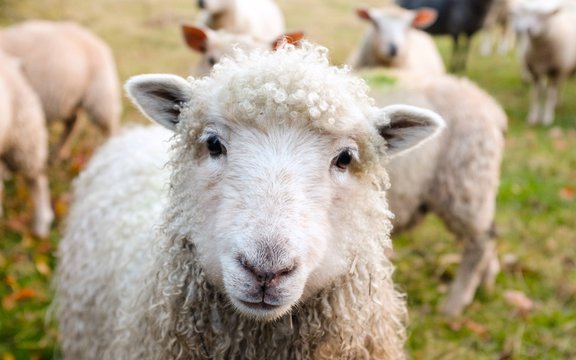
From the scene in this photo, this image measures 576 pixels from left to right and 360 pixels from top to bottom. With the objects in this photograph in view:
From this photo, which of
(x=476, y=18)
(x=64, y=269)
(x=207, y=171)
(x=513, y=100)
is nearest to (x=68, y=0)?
(x=476, y=18)

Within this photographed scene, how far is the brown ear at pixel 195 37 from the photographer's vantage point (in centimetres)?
445

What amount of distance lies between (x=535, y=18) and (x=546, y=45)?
456 millimetres

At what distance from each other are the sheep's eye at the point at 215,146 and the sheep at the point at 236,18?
A: 4175 mm

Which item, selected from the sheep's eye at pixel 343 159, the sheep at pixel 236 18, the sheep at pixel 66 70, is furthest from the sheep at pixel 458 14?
the sheep's eye at pixel 343 159

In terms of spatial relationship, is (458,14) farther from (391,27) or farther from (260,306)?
(260,306)

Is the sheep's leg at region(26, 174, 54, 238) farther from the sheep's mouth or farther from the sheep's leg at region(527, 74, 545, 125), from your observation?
the sheep's leg at region(527, 74, 545, 125)

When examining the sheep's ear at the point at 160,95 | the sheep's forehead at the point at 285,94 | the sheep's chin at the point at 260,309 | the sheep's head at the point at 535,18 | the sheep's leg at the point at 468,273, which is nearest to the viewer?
the sheep's chin at the point at 260,309

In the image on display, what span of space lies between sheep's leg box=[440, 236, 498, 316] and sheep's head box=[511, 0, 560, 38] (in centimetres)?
508

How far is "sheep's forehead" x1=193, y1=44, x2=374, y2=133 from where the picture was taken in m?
1.77

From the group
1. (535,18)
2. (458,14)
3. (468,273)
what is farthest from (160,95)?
(458,14)

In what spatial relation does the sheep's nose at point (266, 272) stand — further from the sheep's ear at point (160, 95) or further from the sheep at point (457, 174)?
the sheep at point (457, 174)

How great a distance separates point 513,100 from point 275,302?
902 cm

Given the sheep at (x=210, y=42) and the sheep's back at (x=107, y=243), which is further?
the sheep at (x=210, y=42)

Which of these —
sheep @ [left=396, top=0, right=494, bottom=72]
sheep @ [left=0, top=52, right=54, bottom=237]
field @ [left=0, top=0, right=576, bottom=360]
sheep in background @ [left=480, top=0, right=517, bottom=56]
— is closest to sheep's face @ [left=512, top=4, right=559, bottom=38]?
field @ [left=0, top=0, right=576, bottom=360]
